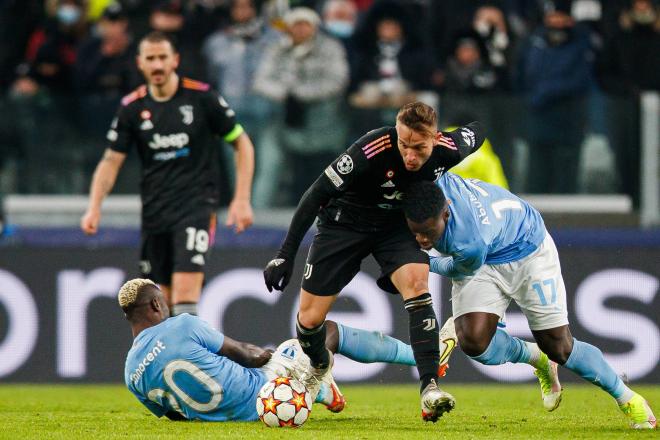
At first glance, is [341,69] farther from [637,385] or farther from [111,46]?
[637,385]

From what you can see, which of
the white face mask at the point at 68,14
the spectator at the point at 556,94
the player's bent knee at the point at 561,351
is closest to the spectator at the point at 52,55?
the white face mask at the point at 68,14

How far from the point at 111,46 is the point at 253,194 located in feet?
7.88

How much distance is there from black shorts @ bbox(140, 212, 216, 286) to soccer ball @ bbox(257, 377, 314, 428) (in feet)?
8.19

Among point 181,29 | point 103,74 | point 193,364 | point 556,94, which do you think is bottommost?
point 193,364

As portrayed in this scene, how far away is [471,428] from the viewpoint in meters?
7.90

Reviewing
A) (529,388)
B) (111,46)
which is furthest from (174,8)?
(529,388)

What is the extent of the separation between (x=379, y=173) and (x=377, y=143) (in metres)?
0.18

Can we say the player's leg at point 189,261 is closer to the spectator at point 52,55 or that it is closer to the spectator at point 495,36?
the spectator at point 52,55

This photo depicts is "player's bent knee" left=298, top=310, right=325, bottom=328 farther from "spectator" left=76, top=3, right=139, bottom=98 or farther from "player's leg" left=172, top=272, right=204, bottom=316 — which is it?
"spectator" left=76, top=3, right=139, bottom=98

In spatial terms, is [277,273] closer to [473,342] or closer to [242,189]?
[473,342]

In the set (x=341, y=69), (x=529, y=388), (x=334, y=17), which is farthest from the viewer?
(x=334, y=17)

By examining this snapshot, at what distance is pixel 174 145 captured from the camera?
10359 mm

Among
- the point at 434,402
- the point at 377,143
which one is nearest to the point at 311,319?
the point at 434,402

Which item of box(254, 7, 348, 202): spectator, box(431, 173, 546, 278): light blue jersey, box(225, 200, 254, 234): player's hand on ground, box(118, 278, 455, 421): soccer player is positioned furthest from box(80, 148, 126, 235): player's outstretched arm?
box(431, 173, 546, 278): light blue jersey
